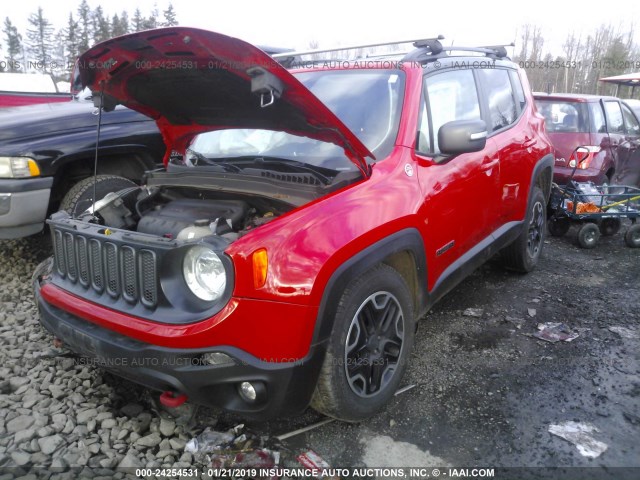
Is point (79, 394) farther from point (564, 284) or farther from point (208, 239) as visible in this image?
point (564, 284)

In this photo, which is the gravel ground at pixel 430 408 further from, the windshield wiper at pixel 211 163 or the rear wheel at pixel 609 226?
the rear wheel at pixel 609 226

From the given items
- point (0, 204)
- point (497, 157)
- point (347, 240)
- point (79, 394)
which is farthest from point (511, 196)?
point (0, 204)

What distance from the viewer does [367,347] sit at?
8.07 ft

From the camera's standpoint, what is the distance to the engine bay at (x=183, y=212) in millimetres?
2477

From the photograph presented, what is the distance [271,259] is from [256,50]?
846 millimetres

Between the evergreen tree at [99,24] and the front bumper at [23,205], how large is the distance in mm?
45072

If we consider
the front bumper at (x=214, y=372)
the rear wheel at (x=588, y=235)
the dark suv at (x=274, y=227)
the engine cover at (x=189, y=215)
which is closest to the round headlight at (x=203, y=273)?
the dark suv at (x=274, y=227)

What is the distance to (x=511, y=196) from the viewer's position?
3930mm

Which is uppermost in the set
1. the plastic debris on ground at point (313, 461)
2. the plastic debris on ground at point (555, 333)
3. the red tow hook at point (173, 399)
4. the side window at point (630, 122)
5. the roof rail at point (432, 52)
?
the roof rail at point (432, 52)

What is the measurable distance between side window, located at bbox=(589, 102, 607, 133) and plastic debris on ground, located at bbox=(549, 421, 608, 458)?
5.19m

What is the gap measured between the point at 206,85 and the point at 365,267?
1285 millimetres

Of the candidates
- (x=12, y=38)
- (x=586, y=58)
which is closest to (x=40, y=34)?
(x=12, y=38)

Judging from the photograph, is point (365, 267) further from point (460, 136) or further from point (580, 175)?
point (580, 175)

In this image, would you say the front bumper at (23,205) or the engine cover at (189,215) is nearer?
the engine cover at (189,215)
